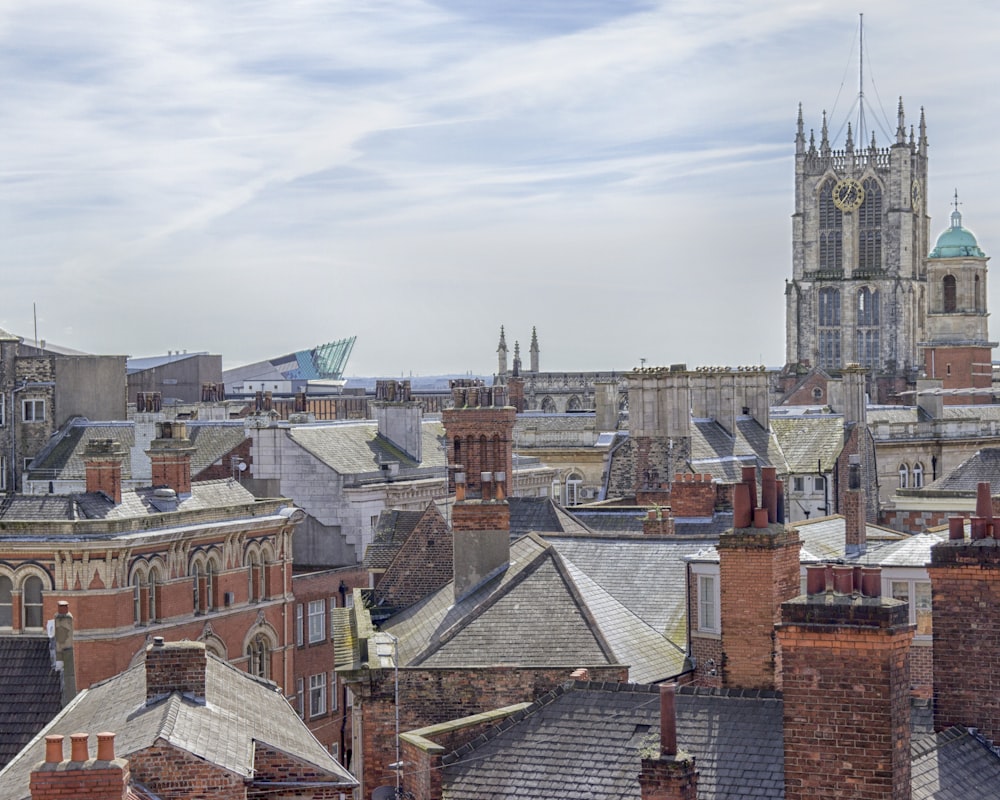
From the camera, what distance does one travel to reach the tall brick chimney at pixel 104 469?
4881 centimetres

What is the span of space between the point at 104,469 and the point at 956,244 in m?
96.1

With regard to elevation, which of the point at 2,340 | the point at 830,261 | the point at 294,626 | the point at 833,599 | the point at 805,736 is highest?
the point at 830,261

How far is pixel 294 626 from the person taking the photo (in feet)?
185

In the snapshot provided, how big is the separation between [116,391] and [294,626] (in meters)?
26.2

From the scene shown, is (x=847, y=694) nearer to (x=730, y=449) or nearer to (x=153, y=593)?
(x=153, y=593)

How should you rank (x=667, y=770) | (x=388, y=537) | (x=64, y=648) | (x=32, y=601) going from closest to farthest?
(x=667, y=770) < (x=64, y=648) < (x=388, y=537) < (x=32, y=601)

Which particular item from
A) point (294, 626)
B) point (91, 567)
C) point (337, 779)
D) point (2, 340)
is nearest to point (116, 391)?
point (2, 340)

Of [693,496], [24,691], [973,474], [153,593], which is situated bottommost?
[24,691]

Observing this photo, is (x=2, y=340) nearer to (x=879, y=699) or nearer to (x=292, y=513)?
(x=292, y=513)

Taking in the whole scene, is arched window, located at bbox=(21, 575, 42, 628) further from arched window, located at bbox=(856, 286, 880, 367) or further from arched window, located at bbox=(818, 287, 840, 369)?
arched window, located at bbox=(856, 286, 880, 367)

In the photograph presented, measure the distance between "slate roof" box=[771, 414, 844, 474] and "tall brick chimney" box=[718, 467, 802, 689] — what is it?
4826 centimetres

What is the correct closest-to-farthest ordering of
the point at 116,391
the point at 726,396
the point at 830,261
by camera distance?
the point at 726,396 → the point at 116,391 → the point at 830,261

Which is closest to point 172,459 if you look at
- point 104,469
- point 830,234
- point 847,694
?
point 104,469

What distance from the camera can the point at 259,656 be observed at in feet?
174
